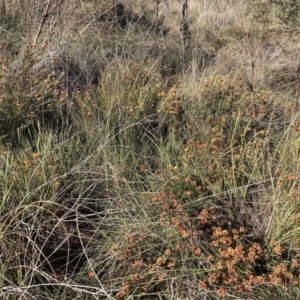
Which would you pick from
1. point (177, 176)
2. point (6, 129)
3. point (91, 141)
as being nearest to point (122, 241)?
point (177, 176)

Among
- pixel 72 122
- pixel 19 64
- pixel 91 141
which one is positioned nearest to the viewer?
pixel 91 141

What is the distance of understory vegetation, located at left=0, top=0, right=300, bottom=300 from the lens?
1725mm

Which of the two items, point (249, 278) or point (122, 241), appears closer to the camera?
point (249, 278)

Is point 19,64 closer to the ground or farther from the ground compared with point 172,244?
farther from the ground

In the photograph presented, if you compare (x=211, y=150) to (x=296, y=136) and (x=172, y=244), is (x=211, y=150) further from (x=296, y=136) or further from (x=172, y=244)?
(x=172, y=244)

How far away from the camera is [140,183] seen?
225cm

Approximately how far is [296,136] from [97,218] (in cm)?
127

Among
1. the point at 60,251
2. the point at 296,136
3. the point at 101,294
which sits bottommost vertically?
the point at 60,251

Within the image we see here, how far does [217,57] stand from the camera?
441 cm

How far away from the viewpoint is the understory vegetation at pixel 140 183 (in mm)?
1725

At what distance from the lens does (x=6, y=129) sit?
254 centimetres

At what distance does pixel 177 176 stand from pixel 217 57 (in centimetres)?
253

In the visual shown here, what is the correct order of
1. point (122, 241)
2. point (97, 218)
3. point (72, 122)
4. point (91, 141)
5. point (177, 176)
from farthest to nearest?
point (72, 122) < point (91, 141) < point (177, 176) < point (97, 218) < point (122, 241)

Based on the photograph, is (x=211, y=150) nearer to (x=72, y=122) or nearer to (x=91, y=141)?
(x=91, y=141)
